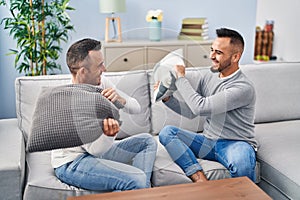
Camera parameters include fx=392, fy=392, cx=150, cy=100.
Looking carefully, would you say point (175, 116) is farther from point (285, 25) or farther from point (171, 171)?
point (285, 25)

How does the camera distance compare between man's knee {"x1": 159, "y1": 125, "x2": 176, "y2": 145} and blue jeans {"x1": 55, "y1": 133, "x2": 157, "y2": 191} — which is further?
man's knee {"x1": 159, "y1": 125, "x2": 176, "y2": 145}

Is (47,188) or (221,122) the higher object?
(221,122)

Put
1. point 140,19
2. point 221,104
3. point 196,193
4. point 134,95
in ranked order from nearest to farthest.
→ point 196,193 < point 134,95 < point 221,104 < point 140,19

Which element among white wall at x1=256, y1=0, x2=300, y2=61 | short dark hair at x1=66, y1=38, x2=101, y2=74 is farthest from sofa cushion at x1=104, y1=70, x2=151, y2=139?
white wall at x1=256, y1=0, x2=300, y2=61

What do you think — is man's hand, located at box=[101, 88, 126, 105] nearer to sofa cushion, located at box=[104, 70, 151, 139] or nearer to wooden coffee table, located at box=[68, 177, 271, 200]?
sofa cushion, located at box=[104, 70, 151, 139]

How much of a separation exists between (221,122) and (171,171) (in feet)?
1.15

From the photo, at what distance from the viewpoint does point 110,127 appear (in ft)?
5.48

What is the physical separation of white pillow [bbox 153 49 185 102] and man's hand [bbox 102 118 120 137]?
0.22m

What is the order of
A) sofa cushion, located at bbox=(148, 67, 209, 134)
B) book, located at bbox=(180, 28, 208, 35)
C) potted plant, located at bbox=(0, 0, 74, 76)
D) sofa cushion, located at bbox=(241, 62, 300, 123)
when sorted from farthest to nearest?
book, located at bbox=(180, 28, 208, 35) < potted plant, located at bbox=(0, 0, 74, 76) < sofa cushion, located at bbox=(241, 62, 300, 123) < sofa cushion, located at bbox=(148, 67, 209, 134)

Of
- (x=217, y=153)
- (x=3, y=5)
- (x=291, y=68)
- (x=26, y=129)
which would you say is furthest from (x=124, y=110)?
(x=3, y=5)

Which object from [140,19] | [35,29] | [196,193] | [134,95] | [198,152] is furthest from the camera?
[140,19]

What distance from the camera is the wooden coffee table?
5.31 feet

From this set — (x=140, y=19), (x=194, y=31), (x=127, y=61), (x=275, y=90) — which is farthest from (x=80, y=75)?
(x=140, y=19)

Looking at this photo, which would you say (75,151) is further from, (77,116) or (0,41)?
(0,41)
